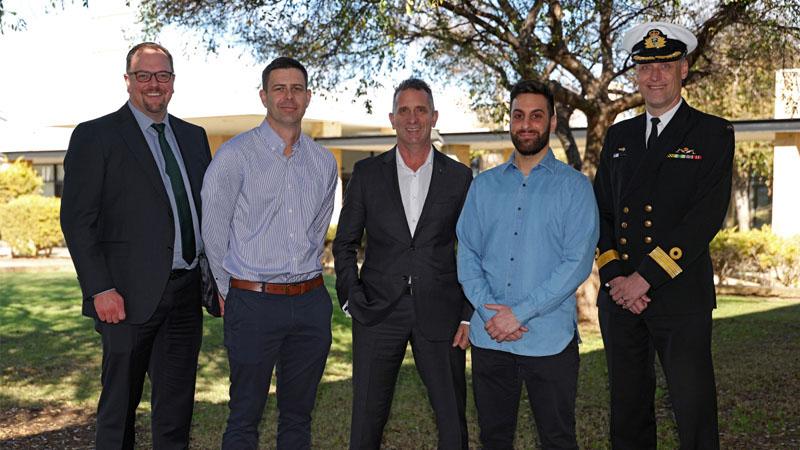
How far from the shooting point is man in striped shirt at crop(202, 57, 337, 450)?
15.7 ft

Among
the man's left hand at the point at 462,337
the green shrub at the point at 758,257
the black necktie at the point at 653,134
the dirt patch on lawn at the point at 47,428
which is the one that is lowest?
the dirt patch on lawn at the point at 47,428

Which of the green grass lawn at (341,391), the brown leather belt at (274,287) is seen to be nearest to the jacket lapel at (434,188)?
the brown leather belt at (274,287)

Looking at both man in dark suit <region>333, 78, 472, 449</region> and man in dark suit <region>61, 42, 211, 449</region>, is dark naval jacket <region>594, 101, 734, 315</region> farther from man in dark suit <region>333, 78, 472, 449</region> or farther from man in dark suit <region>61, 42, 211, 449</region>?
man in dark suit <region>61, 42, 211, 449</region>

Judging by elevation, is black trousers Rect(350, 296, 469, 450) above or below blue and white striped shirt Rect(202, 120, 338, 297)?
below

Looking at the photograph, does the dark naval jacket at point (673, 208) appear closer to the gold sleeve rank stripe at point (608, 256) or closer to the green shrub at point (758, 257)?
the gold sleeve rank stripe at point (608, 256)

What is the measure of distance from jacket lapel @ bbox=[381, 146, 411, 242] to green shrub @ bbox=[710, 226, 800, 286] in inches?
603

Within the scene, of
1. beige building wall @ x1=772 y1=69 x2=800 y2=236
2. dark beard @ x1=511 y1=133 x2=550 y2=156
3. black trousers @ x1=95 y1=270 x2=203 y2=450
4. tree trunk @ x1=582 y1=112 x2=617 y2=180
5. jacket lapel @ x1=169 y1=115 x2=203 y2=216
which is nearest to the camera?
dark beard @ x1=511 y1=133 x2=550 y2=156

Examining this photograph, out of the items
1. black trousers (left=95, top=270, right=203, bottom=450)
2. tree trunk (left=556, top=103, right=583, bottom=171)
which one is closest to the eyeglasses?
black trousers (left=95, top=270, right=203, bottom=450)

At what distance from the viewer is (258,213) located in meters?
4.83

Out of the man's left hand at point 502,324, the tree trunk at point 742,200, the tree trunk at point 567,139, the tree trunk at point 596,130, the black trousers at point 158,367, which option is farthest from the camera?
the tree trunk at point 742,200

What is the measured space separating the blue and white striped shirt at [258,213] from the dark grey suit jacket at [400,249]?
0.26 meters

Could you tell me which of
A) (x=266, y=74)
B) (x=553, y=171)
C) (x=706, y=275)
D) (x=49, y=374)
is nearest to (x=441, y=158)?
(x=553, y=171)

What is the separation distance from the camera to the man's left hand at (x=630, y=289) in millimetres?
4461

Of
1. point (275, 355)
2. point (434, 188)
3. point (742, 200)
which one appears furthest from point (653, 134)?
point (742, 200)
